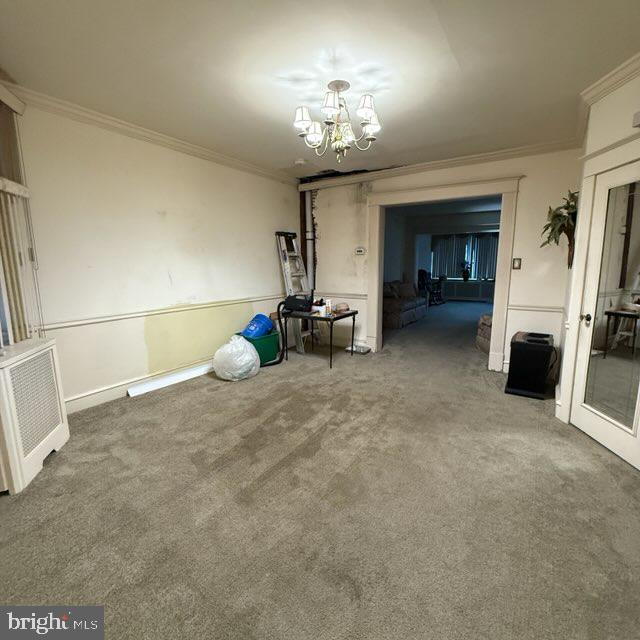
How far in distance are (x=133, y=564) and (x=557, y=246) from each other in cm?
465

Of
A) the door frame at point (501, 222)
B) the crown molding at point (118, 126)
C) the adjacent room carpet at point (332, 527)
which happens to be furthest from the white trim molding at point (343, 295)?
the adjacent room carpet at point (332, 527)

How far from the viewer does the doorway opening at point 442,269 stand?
6.78 metres

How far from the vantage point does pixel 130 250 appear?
3354 mm

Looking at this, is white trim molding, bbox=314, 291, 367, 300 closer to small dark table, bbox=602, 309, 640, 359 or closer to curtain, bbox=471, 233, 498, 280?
small dark table, bbox=602, 309, 640, 359

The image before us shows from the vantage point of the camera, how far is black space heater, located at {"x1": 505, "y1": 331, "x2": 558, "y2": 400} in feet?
10.8

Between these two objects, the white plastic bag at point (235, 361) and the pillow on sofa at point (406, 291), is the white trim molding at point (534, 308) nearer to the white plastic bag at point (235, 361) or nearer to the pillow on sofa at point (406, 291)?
the white plastic bag at point (235, 361)

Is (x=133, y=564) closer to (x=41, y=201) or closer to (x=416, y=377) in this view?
(x=41, y=201)

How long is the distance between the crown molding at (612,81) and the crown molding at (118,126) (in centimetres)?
356

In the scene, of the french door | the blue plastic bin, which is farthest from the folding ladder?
the french door

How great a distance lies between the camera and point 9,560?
1514 mm

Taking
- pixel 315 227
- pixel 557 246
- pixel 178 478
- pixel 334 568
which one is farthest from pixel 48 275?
pixel 557 246

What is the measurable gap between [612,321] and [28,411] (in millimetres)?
4135

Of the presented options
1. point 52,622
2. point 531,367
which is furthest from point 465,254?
point 52,622

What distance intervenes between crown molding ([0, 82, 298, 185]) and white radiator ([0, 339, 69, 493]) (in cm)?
192
